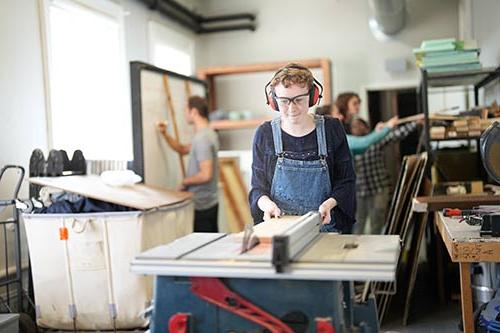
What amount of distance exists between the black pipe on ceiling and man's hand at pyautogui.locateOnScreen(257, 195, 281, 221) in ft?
12.5

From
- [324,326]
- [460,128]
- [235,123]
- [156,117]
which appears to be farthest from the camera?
[235,123]

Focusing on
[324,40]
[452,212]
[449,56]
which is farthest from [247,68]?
[452,212]

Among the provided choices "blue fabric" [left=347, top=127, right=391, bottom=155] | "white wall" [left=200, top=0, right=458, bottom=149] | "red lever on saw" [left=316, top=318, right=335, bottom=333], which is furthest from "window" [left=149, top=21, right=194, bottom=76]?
"red lever on saw" [left=316, top=318, right=335, bottom=333]

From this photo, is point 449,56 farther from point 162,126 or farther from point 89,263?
point 89,263

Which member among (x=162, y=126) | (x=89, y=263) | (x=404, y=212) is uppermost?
(x=162, y=126)

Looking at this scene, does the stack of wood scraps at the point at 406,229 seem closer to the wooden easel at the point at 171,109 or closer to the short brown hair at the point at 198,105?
the short brown hair at the point at 198,105

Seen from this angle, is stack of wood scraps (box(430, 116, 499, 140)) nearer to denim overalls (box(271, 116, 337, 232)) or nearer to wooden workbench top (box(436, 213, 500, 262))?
wooden workbench top (box(436, 213, 500, 262))

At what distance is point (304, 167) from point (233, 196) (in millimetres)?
3601

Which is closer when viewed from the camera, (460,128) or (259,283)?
(259,283)

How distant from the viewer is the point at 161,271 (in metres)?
1.53

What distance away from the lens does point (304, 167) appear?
2.23 metres

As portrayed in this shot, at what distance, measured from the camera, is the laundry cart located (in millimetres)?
3145

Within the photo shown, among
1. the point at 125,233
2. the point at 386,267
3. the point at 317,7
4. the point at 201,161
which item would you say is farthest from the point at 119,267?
the point at 317,7

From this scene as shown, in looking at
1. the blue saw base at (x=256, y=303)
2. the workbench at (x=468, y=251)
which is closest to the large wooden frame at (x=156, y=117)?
the workbench at (x=468, y=251)
